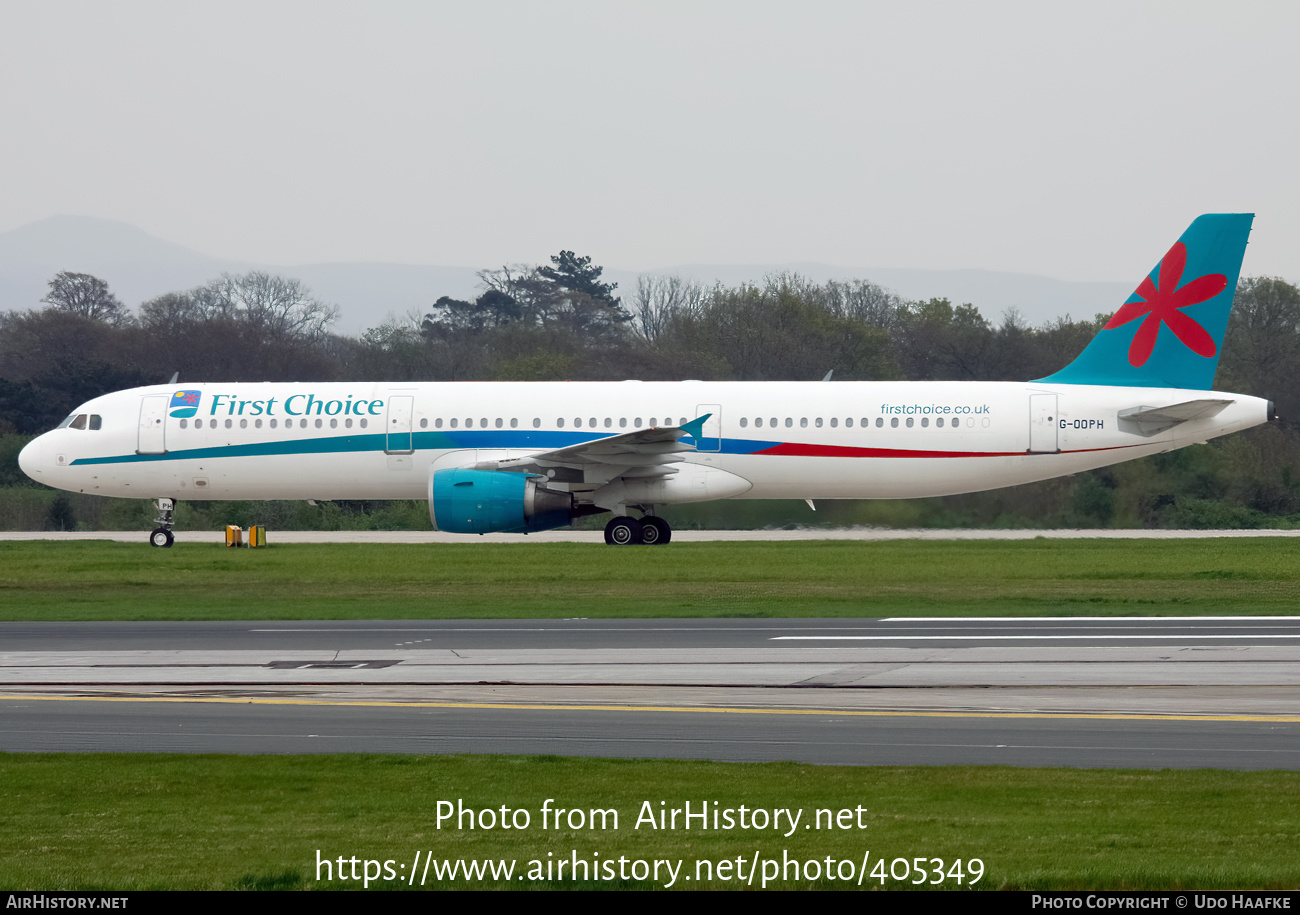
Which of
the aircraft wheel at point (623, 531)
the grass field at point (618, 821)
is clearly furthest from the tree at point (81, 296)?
the grass field at point (618, 821)

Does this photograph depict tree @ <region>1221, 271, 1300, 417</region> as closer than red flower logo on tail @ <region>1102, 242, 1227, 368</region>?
No

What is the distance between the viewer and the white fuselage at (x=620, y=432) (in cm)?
3120

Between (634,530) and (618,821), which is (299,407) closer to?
(634,530)

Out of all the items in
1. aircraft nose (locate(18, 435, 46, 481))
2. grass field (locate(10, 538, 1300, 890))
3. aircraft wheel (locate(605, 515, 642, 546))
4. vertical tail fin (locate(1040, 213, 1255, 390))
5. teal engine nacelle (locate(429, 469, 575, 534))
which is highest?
vertical tail fin (locate(1040, 213, 1255, 390))

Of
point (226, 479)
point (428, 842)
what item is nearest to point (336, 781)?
point (428, 842)

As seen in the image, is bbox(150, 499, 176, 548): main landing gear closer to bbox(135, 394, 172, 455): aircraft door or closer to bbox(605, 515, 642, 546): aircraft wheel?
bbox(135, 394, 172, 455): aircraft door

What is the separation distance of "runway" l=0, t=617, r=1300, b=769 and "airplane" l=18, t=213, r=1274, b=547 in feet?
38.1

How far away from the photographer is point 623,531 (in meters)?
32.5

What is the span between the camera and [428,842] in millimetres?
8062

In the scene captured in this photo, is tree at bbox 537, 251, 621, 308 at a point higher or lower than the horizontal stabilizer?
higher

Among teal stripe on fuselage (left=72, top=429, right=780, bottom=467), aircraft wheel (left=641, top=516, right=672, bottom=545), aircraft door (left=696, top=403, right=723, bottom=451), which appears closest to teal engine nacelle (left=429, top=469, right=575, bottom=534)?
teal stripe on fuselage (left=72, top=429, right=780, bottom=467)

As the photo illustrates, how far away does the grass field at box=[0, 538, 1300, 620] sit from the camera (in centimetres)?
2147

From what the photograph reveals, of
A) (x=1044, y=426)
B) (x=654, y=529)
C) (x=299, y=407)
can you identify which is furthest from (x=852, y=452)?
(x=299, y=407)

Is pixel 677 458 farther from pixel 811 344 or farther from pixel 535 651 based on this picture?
pixel 811 344
